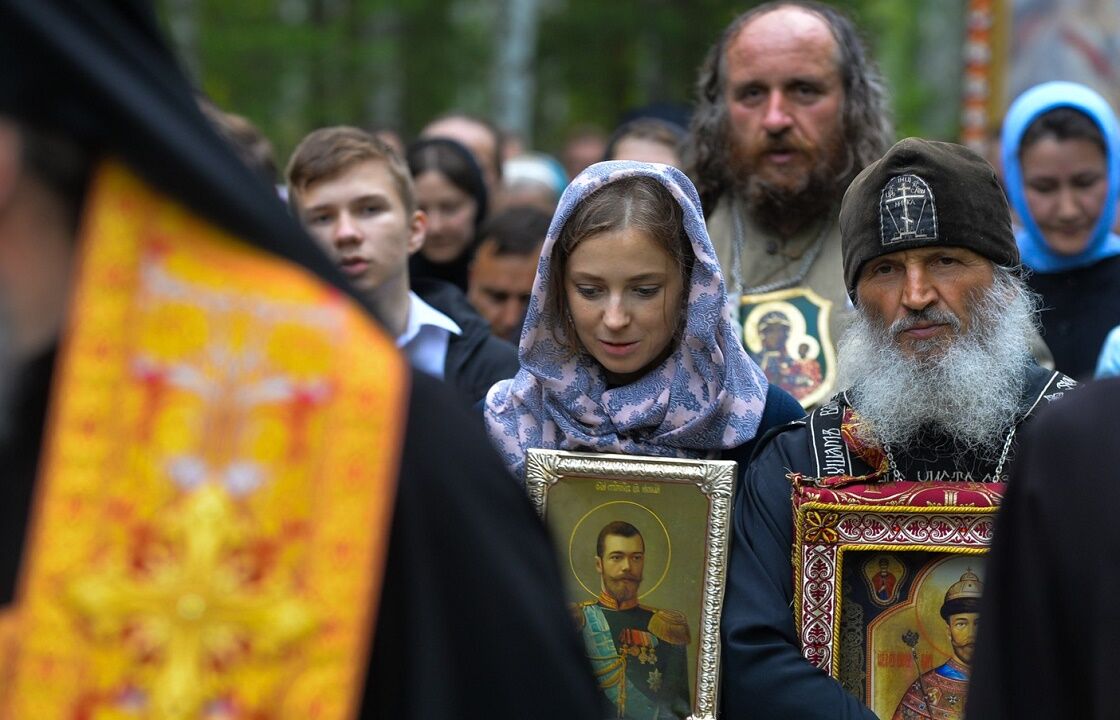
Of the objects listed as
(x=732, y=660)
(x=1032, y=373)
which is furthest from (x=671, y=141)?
(x=732, y=660)

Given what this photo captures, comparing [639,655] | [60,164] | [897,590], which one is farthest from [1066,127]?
[60,164]

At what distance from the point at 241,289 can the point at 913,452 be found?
6.77 ft

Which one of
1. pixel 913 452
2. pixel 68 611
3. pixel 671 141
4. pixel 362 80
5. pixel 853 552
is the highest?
pixel 362 80

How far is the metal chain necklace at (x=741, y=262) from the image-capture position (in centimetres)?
472

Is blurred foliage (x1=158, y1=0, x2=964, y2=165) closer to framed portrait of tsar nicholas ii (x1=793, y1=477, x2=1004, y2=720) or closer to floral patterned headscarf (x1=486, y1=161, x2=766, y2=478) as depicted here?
floral patterned headscarf (x1=486, y1=161, x2=766, y2=478)

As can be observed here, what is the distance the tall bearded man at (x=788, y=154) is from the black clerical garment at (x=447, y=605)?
2846 mm

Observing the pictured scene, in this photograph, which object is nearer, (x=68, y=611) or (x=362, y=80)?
(x=68, y=611)

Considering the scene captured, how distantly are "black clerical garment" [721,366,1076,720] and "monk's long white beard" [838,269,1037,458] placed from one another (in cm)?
4

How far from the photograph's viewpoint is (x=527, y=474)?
11.6 ft

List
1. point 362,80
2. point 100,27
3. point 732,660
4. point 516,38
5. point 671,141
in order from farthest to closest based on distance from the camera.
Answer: point 362,80 < point 516,38 < point 671,141 < point 732,660 < point 100,27

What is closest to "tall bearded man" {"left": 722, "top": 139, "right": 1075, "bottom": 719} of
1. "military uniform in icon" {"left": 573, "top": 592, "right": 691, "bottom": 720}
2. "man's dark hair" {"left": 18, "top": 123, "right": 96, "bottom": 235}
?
"military uniform in icon" {"left": 573, "top": 592, "right": 691, "bottom": 720}

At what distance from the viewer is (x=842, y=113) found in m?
4.91

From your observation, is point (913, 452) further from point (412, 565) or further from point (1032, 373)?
point (412, 565)

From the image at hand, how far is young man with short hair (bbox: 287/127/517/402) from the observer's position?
5.07 m
